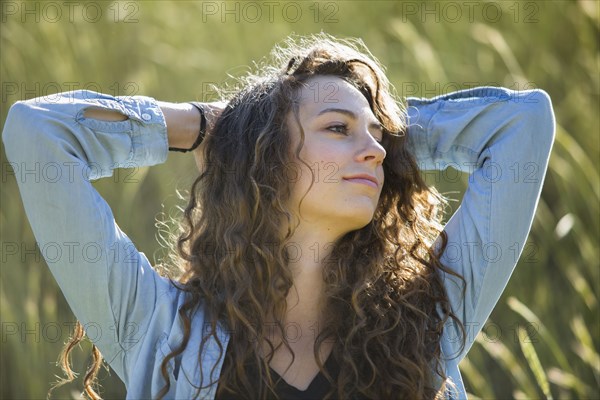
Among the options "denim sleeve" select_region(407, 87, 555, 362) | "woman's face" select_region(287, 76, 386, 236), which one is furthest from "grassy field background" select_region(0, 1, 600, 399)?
"woman's face" select_region(287, 76, 386, 236)

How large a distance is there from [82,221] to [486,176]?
0.85 meters

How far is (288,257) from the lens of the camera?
1873 mm

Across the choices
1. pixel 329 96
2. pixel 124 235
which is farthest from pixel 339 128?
pixel 124 235

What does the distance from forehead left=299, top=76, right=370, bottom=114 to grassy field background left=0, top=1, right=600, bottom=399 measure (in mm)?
529

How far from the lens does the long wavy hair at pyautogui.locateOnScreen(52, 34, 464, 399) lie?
5.81 ft

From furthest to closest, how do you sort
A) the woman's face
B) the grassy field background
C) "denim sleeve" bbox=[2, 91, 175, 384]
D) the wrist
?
the grassy field background, the wrist, the woman's face, "denim sleeve" bbox=[2, 91, 175, 384]

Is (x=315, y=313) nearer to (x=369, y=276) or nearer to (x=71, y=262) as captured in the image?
(x=369, y=276)

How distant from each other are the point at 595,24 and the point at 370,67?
4.46 ft

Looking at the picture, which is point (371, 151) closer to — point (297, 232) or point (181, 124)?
point (297, 232)

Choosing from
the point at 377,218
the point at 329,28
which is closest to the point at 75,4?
the point at 329,28

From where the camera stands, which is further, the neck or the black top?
the neck

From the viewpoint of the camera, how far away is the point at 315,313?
6.16ft

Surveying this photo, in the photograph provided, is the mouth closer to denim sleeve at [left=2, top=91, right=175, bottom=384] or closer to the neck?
the neck

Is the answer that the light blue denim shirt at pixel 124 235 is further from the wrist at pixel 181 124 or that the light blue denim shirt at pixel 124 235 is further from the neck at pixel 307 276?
the neck at pixel 307 276
